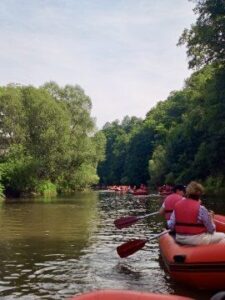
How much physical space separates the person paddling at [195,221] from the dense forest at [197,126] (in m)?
18.4

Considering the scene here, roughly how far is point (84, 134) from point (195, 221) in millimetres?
44226

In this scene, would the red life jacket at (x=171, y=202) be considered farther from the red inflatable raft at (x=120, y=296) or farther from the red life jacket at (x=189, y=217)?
the red inflatable raft at (x=120, y=296)

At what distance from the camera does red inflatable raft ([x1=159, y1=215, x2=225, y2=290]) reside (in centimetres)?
705

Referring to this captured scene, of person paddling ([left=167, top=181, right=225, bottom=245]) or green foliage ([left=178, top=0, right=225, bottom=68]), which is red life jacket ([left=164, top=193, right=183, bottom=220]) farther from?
green foliage ([left=178, top=0, right=225, bottom=68])

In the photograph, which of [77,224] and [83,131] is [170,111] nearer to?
[83,131]

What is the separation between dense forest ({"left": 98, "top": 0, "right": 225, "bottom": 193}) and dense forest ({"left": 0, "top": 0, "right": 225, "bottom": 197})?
0.05 m

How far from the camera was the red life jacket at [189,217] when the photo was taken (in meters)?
7.76

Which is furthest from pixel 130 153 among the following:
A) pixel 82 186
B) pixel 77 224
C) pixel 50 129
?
pixel 77 224

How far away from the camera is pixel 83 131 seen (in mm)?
51875

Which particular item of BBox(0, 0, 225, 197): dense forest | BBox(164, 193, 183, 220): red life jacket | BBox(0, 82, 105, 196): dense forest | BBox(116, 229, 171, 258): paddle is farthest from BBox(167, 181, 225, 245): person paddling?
BBox(0, 82, 105, 196): dense forest

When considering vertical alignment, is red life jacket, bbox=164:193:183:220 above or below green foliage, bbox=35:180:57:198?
below

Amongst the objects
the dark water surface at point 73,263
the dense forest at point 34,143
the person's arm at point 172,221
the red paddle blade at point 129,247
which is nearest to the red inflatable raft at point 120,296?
the dark water surface at point 73,263

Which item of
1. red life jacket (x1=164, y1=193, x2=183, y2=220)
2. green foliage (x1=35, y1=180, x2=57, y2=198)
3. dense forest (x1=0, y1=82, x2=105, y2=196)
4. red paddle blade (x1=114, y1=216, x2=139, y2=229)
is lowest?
red paddle blade (x1=114, y1=216, x2=139, y2=229)

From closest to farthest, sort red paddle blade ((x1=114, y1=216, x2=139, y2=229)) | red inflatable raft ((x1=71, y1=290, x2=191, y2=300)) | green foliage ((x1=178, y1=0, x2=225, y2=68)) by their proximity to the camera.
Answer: red inflatable raft ((x1=71, y1=290, x2=191, y2=300)) → red paddle blade ((x1=114, y1=216, x2=139, y2=229)) → green foliage ((x1=178, y1=0, x2=225, y2=68))
